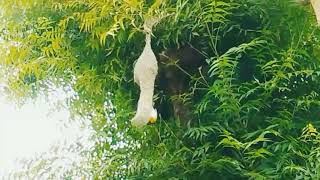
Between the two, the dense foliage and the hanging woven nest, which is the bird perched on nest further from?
the dense foliage

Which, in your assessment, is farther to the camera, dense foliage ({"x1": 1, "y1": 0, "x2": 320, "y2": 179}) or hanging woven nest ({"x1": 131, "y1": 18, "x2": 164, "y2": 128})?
dense foliage ({"x1": 1, "y1": 0, "x2": 320, "y2": 179})

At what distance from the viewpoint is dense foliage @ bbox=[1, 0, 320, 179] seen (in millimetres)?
1373

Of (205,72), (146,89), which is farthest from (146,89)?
(205,72)

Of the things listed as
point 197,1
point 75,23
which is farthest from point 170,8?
point 75,23

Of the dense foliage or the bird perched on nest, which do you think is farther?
the dense foliage

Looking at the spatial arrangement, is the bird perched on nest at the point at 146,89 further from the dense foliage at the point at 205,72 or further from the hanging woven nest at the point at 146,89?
the dense foliage at the point at 205,72

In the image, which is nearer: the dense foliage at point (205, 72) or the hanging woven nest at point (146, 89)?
the hanging woven nest at point (146, 89)

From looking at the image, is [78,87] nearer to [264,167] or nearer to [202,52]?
[202,52]

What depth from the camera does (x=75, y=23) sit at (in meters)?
1.58

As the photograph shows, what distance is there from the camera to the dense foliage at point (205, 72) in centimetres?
137

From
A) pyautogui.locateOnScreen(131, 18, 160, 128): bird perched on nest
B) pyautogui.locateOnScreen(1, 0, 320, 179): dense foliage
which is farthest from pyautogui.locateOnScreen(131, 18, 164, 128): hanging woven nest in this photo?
pyautogui.locateOnScreen(1, 0, 320, 179): dense foliage

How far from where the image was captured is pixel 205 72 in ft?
4.98

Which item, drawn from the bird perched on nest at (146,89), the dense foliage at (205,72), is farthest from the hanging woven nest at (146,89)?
the dense foliage at (205,72)

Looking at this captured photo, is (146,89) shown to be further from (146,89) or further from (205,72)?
(205,72)
